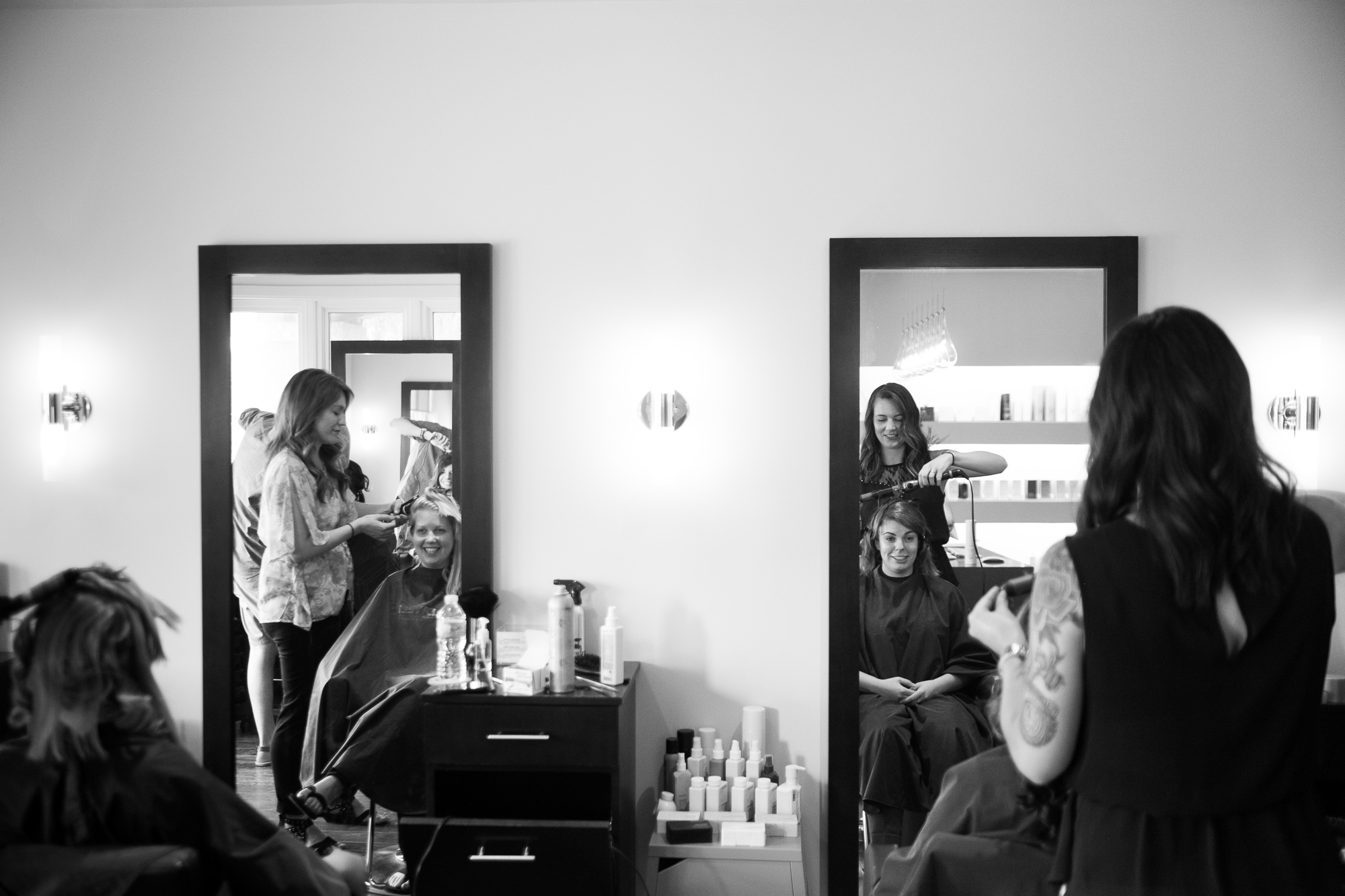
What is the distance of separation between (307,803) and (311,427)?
1.04m

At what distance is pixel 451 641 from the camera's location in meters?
2.60

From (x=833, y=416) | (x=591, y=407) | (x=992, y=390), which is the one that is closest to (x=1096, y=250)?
(x=992, y=390)

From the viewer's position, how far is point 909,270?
2.61 meters

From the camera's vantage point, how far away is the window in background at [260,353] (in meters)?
2.71

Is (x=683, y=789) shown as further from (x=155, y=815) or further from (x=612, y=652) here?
(x=155, y=815)

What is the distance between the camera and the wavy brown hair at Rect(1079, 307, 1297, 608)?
1303 mm

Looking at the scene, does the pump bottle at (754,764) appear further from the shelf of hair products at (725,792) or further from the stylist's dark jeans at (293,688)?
the stylist's dark jeans at (293,688)

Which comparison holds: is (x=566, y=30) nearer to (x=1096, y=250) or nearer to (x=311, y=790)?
(x=1096, y=250)

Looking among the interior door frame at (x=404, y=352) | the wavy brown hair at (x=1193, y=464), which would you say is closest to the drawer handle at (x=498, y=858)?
the interior door frame at (x=404, y=352)

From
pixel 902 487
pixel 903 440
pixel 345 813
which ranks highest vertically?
pixel 903 440

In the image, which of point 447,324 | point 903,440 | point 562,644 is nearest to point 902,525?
point 903,440

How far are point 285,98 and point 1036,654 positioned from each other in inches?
97.6

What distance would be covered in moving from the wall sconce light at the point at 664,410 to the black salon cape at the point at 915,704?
68 cm

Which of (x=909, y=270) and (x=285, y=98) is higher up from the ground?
(x=285, y=98)
